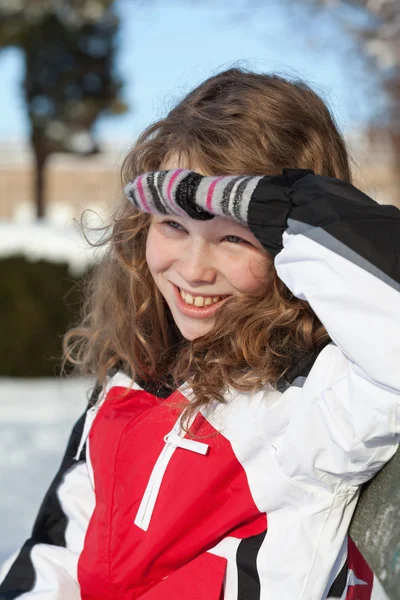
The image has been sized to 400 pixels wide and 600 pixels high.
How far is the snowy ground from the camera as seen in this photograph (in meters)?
3.79

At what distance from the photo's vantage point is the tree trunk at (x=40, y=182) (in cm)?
1769

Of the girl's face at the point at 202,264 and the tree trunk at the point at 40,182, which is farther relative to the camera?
the tree trunk at the point at 40,182

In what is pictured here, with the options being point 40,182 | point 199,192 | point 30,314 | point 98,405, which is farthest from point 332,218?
point 40,182

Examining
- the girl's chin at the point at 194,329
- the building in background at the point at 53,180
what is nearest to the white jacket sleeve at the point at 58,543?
the girl's chin at the point at 194,329

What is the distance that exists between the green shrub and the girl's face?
16.9 ft

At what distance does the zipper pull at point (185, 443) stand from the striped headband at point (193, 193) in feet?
1.64

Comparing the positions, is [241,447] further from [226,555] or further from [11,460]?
[11,460]

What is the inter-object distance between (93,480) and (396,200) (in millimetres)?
8526

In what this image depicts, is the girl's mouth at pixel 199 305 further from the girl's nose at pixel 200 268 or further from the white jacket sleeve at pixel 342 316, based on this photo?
the white jacket sleeve at pixel 342 316

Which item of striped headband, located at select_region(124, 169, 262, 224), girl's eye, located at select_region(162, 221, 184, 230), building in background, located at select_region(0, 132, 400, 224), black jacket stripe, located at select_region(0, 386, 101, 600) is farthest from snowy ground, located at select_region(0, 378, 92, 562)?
building in background, located at select_region(0, 132, 400, 224)

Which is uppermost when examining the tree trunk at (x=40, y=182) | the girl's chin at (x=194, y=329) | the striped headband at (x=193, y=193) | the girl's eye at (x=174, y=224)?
the striped headband at (x=193, y=193)

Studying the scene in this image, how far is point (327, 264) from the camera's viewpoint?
1.46 metres

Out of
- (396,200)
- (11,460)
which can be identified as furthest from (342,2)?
(11,460)

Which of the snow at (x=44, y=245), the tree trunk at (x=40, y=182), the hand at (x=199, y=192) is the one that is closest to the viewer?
the hand at (x=199, y=192)
